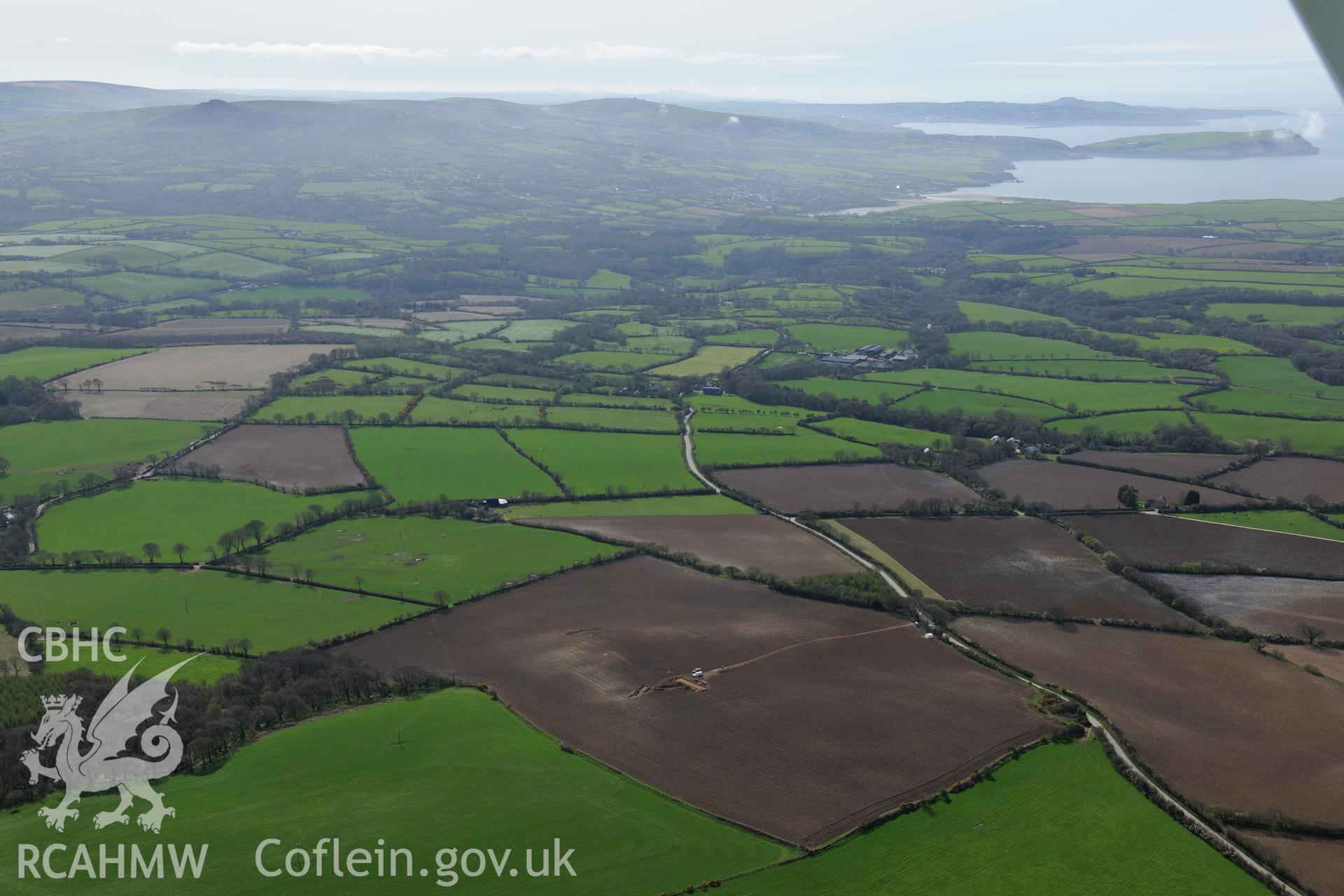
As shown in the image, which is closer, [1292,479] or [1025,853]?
[1025,853]

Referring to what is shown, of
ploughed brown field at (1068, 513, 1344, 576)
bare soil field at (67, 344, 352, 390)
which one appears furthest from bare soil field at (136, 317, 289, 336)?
ploughed brown field at (1068, 513, 1344, 576)

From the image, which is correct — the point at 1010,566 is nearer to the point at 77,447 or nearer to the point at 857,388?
the point at 857,388

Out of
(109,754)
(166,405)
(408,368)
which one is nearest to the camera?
(109,754)

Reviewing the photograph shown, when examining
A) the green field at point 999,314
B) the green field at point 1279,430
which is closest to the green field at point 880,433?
the green field at point 1279,430

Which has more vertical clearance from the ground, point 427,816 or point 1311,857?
point 1311,857

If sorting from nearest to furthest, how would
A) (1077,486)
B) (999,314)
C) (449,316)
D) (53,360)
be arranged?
1. (1077,486)
2. (53,360)
3. (999,314)
4. (449,316)

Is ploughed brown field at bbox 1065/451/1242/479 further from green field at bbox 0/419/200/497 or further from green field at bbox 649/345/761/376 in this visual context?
green field at bbox 0/419/200/497

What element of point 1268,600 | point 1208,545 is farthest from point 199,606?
point 1208,545

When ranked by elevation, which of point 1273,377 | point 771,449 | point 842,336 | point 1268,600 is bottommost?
point 1268,600

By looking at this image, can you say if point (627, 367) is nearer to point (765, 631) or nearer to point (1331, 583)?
point (765, 631)
